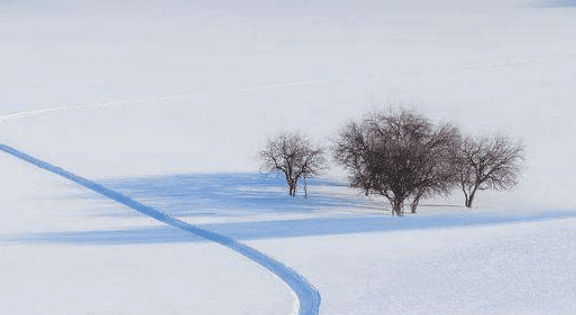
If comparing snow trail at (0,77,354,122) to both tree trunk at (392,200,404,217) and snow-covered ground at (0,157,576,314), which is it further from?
tree trunk at (392,200,404,217)

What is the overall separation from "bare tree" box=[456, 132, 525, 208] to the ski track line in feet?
31.6

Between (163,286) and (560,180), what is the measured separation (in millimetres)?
20807

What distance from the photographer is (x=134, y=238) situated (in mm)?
30234

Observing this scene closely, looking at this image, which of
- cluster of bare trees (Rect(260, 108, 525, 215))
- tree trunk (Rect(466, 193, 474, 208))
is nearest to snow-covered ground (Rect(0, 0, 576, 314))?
tree trunk (Rect(466, 193, 474, 208))

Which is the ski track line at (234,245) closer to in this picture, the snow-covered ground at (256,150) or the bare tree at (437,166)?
the snow-covered ground at (256,150)

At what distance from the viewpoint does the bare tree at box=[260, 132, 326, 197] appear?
40.0m

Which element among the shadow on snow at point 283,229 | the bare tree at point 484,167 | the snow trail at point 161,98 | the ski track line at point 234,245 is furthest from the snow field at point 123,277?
the snow trail at point 161,98

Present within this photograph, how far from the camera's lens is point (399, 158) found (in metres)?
37.8

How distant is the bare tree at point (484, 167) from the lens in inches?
1548

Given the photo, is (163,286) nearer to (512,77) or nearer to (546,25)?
(512,77)

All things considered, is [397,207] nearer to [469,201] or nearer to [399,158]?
[399,158]

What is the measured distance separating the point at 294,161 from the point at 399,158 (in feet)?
13.1

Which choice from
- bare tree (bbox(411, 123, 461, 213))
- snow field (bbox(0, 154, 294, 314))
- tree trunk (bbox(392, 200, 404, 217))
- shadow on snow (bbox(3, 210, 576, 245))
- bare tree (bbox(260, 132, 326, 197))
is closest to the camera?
snow field (bbox(0, 154, 294, 314))

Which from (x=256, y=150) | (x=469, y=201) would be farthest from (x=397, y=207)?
(x=256, y=150)
